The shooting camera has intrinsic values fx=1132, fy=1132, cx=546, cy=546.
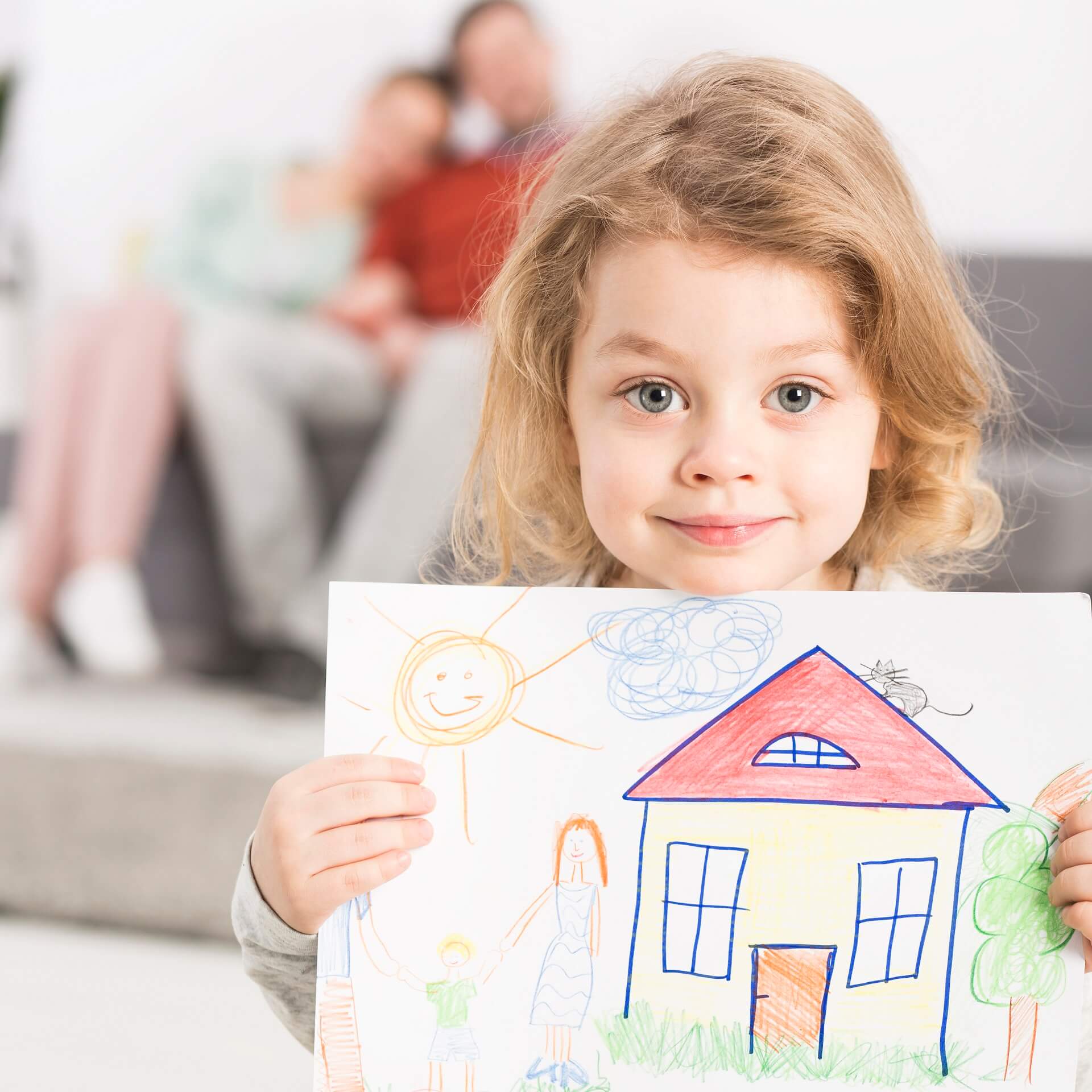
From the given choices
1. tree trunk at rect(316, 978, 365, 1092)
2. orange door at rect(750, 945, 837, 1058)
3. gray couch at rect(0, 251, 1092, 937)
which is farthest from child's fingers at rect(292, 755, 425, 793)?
gray couch at rect(0, 251, 1092, 937)

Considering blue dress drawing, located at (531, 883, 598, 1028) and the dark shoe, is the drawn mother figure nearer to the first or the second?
blue dress drawing, located at (531, 883, 598, 1028)

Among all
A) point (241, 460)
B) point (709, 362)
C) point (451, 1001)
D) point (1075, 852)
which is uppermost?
point (709, 362)

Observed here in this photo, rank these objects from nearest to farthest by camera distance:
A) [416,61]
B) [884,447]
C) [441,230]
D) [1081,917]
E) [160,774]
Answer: [1081,917]
[884,447]
[160,774]
[441,230]
[416,61]

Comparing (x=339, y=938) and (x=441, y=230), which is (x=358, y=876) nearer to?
(x=339, y=938)

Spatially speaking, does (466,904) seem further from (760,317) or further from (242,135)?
(242,135)

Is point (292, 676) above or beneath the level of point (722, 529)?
beneath

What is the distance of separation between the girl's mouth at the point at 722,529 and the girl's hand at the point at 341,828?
193 millimetres

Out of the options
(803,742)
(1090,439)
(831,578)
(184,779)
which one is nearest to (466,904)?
(803,742)

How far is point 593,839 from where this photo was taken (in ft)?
1.97

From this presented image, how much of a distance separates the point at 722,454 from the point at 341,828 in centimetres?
28

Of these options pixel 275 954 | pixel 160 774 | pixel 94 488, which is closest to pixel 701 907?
pixel 275 954

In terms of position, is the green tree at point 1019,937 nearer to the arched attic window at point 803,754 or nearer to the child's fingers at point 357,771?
the arched attic window at point 803,754

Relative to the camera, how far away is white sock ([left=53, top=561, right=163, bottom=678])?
163cm

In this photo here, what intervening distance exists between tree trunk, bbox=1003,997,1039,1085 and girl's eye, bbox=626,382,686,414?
14.0 inches
